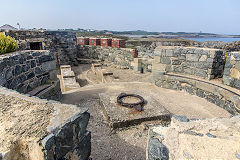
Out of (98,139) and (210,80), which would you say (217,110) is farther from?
(98,139)

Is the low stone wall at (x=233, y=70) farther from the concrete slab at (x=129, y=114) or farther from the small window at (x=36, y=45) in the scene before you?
the small window at (x=36, y=45)

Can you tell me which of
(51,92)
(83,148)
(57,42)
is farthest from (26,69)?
(57,42)

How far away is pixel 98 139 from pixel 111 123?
465 millimetres

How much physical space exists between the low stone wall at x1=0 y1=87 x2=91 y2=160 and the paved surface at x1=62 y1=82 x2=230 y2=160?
3.39 feet

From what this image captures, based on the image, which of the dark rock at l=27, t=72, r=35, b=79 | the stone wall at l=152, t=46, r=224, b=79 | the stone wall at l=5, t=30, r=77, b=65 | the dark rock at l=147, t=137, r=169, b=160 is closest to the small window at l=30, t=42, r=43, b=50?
the stone wall at l=5, t=30, r=77, b=65

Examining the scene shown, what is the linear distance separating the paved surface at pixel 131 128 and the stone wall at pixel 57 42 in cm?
564

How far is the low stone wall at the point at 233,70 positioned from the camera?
4555mm

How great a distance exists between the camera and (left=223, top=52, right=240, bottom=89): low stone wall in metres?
4.55

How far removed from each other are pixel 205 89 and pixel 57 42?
10.1 metres

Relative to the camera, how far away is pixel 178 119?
7.91 feet

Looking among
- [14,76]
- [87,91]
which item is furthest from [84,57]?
[14,76]

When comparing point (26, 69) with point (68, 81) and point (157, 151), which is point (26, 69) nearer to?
point (68, 81)

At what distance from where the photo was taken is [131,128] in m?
3.75

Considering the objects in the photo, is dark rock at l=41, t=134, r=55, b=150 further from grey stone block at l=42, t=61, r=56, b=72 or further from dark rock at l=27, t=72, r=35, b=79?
grey stone block at l=42, t=61, r=56, b=72
